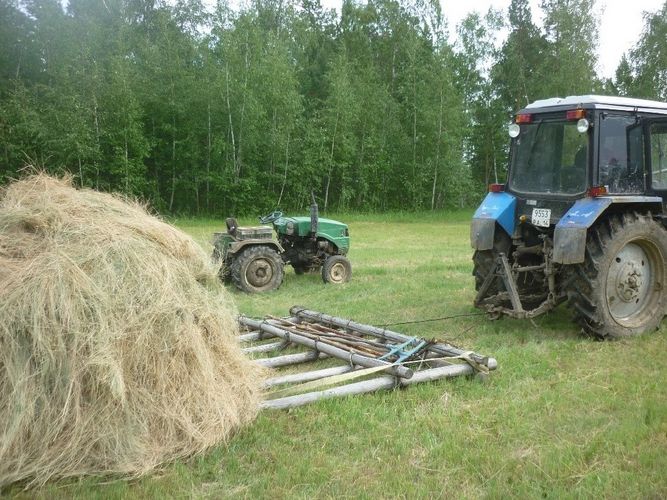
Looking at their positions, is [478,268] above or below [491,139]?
below

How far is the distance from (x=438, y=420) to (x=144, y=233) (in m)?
2.05

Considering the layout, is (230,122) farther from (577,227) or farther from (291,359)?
(291,359)

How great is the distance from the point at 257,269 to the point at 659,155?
194 inches

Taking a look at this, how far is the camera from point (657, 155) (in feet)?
19.9

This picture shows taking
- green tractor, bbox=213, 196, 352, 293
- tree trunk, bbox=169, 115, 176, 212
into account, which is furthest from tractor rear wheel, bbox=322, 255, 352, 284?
tree trunk, bbox=169, 115, 176, 212

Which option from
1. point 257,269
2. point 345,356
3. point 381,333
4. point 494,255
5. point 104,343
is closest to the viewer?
point 104,343

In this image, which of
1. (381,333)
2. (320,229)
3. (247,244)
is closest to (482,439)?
(381,333)

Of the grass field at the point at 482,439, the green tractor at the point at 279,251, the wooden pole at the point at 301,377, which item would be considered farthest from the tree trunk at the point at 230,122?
the wooden pole at the point at 301,377

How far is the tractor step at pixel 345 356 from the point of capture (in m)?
4.22

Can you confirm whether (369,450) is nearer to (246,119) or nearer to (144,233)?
(144,233)

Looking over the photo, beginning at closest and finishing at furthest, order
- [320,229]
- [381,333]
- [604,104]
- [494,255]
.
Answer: [381,333], [604,104], [494,255], [320,229]

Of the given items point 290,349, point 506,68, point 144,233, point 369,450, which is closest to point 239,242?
point 290,349

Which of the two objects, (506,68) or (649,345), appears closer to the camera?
(649,345)

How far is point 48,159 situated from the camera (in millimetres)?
19719
